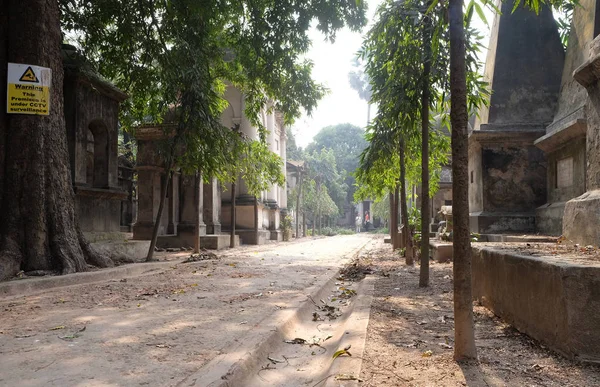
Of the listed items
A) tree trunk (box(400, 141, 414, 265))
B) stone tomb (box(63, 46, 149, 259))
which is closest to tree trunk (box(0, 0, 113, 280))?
stone tomb (box(63, 46, 149, 259))

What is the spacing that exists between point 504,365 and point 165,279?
6436mm

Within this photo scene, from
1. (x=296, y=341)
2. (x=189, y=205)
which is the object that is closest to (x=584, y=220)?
(x=296, y=341)

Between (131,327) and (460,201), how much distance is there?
10.3 feet

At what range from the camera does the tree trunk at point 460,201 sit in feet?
11.1

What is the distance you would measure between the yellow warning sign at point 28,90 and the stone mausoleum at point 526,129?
903 cm

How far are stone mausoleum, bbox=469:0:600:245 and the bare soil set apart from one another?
5.58 m

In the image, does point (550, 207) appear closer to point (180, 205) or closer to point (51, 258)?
point (51, 258)

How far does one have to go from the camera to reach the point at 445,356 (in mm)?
3541

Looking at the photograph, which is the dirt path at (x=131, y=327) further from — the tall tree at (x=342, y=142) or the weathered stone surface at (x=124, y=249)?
the tall tree at (x=342, y=142)

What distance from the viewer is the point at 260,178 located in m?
16.9

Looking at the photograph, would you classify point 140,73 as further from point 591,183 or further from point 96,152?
→ point 591,183

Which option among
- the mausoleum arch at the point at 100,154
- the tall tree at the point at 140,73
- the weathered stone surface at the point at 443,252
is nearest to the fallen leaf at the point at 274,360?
the tall tree at the point at 140,73

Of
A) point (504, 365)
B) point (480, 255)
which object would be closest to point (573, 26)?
point (480, 255)

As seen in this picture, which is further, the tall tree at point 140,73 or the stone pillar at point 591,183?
the tall tree at point 140,73
